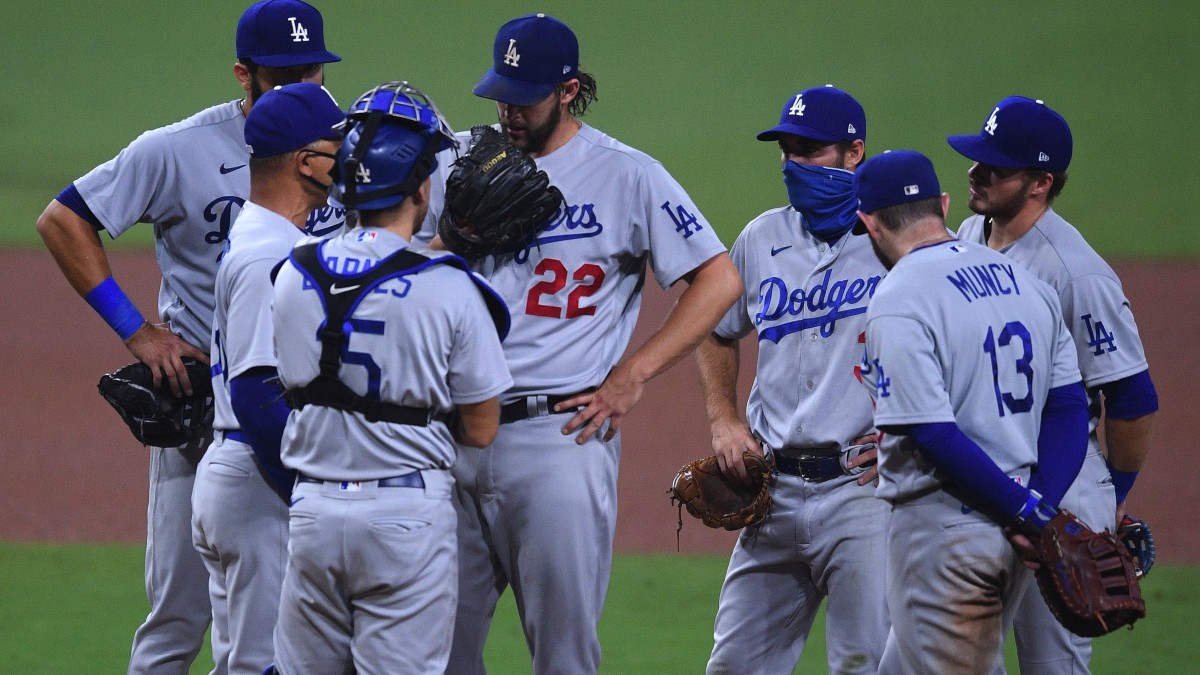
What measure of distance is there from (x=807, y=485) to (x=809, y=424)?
186 mm

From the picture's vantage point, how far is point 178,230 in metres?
3.98

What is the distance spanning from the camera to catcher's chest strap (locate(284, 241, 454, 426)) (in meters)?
2.80

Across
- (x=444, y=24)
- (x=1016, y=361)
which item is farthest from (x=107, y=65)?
(x=1016, y=361)

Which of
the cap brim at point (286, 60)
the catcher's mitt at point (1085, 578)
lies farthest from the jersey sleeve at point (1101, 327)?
the cap brim at point (286, 60)

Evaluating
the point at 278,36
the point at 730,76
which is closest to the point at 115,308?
the point at 278,36

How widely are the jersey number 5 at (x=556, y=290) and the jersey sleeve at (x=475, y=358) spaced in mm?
580

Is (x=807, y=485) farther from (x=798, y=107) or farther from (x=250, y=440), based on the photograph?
(x=250, y=440)

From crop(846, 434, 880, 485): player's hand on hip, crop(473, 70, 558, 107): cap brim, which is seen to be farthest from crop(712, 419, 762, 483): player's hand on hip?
crop(473, 70, 558, 107): cap brim

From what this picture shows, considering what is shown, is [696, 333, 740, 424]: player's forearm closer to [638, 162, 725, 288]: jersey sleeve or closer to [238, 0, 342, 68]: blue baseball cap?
[638, 162, 725, 288]: jersey sleeve

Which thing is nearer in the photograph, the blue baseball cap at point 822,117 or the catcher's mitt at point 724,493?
the catcher's mitt at point 724,493

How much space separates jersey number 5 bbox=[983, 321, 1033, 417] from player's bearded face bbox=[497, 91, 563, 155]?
134cm

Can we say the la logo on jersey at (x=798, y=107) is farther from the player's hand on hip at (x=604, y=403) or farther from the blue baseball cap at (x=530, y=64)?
the player's hand on hip at (x=604, y=403)

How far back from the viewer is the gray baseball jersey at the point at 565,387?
346 cm

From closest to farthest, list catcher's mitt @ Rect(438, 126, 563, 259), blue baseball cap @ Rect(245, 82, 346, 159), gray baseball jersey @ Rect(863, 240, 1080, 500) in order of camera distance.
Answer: gray baseball jersey @ Rect(863, 240, 1080, 500), blue baseball cap @ Rect(245, 82, 346, 159), catcher's mitt @ Rect(438, 126, 563, 259)
